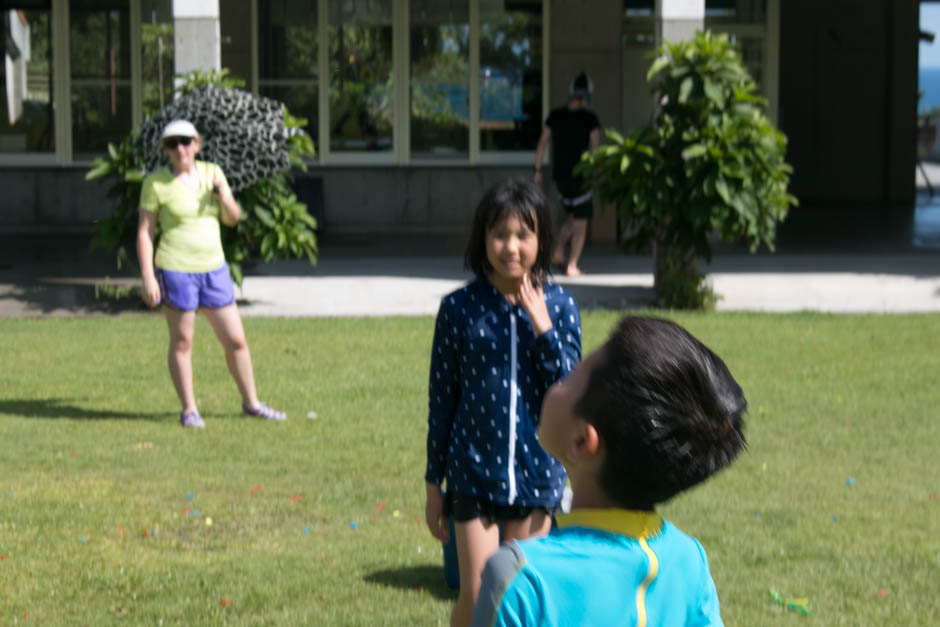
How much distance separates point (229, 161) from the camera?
10711 mm

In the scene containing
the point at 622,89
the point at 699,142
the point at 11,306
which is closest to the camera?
the point at 699,142

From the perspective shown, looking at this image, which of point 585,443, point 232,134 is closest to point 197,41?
point 232,134

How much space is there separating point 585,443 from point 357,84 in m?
17.2

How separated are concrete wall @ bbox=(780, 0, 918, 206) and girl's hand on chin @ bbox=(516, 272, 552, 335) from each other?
71.3ft

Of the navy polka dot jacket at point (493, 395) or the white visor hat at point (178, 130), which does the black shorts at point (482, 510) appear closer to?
the navy polka dot jacket at point (493, 395)

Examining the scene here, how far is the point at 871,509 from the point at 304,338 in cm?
560

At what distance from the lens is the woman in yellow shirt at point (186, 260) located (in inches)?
299

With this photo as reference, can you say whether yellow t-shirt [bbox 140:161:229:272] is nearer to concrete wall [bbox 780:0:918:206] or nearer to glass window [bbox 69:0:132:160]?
glass window [bbox 69:0:132:160]

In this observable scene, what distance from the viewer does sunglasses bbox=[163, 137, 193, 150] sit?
7527mm

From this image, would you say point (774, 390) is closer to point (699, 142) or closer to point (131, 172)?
point (699, 142)

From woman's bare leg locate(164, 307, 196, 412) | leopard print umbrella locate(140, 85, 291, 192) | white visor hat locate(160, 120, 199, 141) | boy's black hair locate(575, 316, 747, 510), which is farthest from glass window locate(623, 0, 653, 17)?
boy's black hair locate(575, 316, 747, 510)

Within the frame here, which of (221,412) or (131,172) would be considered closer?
(221,412)

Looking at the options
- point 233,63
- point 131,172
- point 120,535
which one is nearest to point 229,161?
point 131,172

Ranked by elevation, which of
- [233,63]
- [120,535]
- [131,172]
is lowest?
[120,535]
